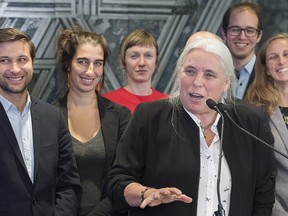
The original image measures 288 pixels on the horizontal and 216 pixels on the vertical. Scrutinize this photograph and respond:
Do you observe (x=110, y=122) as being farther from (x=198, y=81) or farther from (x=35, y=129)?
(x=198, y=81)

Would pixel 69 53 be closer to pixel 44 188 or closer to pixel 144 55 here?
pixel 144 55

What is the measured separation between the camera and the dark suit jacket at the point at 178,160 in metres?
2.46

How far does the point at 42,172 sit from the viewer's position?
111 inches

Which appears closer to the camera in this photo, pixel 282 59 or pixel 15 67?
pixel 15 67

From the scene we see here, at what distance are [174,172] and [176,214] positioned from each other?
158 mm

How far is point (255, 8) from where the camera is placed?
13.5ft

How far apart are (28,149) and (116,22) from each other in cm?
→ 178

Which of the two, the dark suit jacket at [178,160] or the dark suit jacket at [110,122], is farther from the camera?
the dark suit jacket at [110,122]

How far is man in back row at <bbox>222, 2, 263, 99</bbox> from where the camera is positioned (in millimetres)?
3982

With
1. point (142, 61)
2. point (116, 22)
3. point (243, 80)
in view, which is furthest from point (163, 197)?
point (116, 22)

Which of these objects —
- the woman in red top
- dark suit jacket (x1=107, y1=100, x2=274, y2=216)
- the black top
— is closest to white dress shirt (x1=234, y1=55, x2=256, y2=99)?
the woman in red top

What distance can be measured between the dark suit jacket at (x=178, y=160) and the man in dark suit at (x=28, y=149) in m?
0.40

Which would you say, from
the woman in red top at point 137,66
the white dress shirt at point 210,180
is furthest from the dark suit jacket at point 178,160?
the woman in red top at point 137,66

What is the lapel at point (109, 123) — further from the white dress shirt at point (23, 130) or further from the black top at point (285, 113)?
the black top at point (285, 113)
